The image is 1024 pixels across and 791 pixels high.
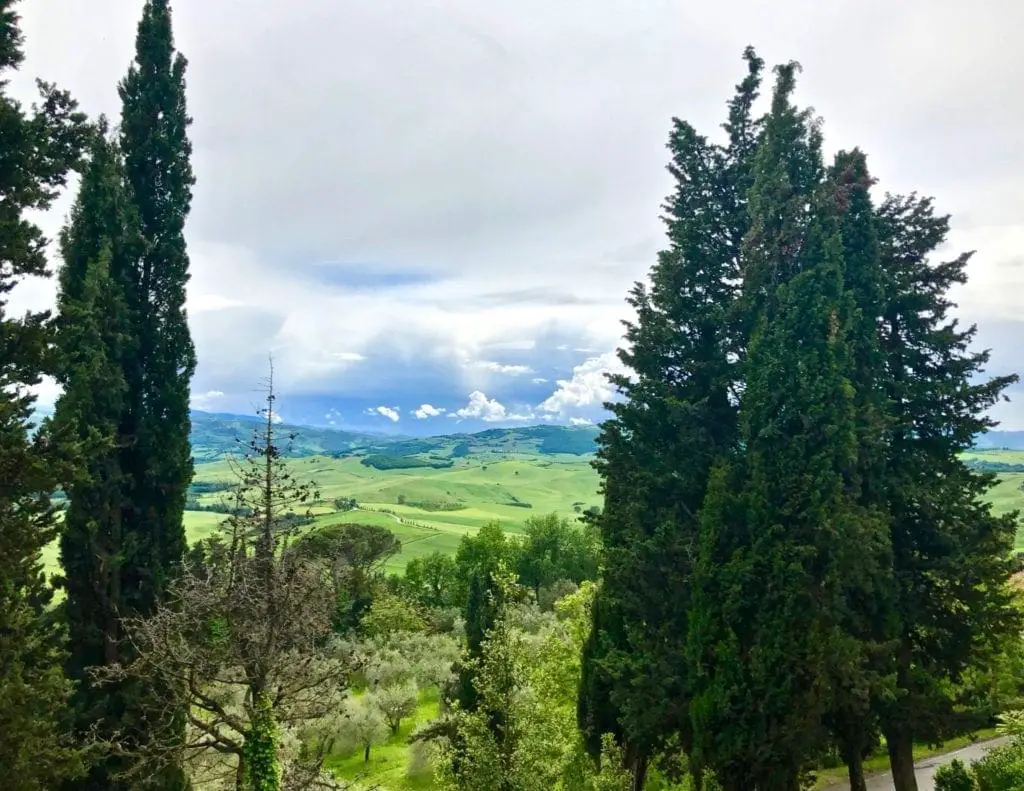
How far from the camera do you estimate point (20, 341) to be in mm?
10375

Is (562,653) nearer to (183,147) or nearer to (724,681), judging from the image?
(724,681)

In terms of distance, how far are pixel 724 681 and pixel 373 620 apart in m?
44.3

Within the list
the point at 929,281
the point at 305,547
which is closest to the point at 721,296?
the point at 929,281

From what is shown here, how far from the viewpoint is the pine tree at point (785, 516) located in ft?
40.7

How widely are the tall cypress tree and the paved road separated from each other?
2469 cm

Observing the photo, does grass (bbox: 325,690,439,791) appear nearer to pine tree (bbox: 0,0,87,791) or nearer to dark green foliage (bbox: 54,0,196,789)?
dark green foliage (bbox: 54,0,196,789)

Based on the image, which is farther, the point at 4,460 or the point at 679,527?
the point at 679,527

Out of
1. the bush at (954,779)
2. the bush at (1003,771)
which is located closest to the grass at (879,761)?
the bush at (954,779)

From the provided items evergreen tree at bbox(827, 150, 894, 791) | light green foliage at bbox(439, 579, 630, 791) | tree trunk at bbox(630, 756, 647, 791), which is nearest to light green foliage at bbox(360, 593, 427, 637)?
tree trunk at bbox(630, 756, 647, 791)

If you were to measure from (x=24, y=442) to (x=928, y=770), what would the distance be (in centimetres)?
3119

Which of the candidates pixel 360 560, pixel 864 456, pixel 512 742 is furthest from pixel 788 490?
pixel 360 560

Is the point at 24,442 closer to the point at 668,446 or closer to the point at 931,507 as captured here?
the point at 668,446

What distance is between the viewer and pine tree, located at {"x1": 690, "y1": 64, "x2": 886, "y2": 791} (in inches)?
488

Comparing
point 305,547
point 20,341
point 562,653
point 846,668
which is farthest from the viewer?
point 562,653
